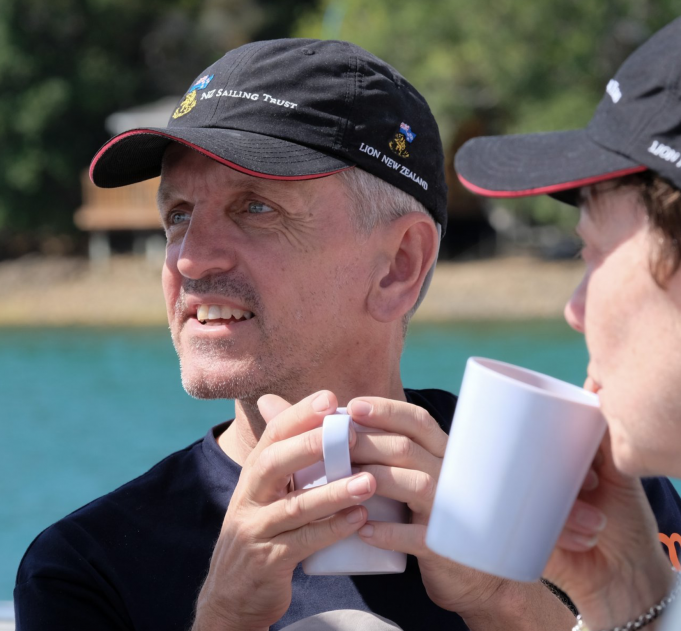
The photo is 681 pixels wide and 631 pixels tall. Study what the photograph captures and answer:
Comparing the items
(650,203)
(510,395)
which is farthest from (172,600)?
(650,203)

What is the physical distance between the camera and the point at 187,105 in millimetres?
2229

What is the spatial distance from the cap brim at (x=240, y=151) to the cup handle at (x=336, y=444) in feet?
2.13

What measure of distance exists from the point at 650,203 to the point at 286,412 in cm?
67

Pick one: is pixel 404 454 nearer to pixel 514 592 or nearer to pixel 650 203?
pixel 514 592

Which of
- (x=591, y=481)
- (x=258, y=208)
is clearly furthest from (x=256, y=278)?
(x=591, y=481)

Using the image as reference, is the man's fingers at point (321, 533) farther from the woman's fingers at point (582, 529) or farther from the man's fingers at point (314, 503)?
the woman's fingers at point (582, 529)

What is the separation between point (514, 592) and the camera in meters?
1.82

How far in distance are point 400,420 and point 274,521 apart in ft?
0.86

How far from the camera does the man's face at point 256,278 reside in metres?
2.08

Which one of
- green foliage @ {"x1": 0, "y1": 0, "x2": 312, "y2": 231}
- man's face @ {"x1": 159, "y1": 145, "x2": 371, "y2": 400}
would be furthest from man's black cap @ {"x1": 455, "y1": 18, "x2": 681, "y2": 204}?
green foliage @ {"x1": 0, "y1": 0, "x2": 312, "y2": 231}

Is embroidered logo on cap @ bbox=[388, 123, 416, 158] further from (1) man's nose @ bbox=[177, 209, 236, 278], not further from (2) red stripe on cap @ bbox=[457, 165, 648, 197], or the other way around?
(2) red stripe on cap @ bbox=[457, 165, 648, 197]

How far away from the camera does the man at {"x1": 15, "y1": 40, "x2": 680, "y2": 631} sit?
→ 1.94 meters

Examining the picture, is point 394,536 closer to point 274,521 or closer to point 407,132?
point 274,521

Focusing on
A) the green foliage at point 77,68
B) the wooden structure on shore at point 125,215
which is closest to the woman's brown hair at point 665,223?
the wooden structure on shore at point 125,215
